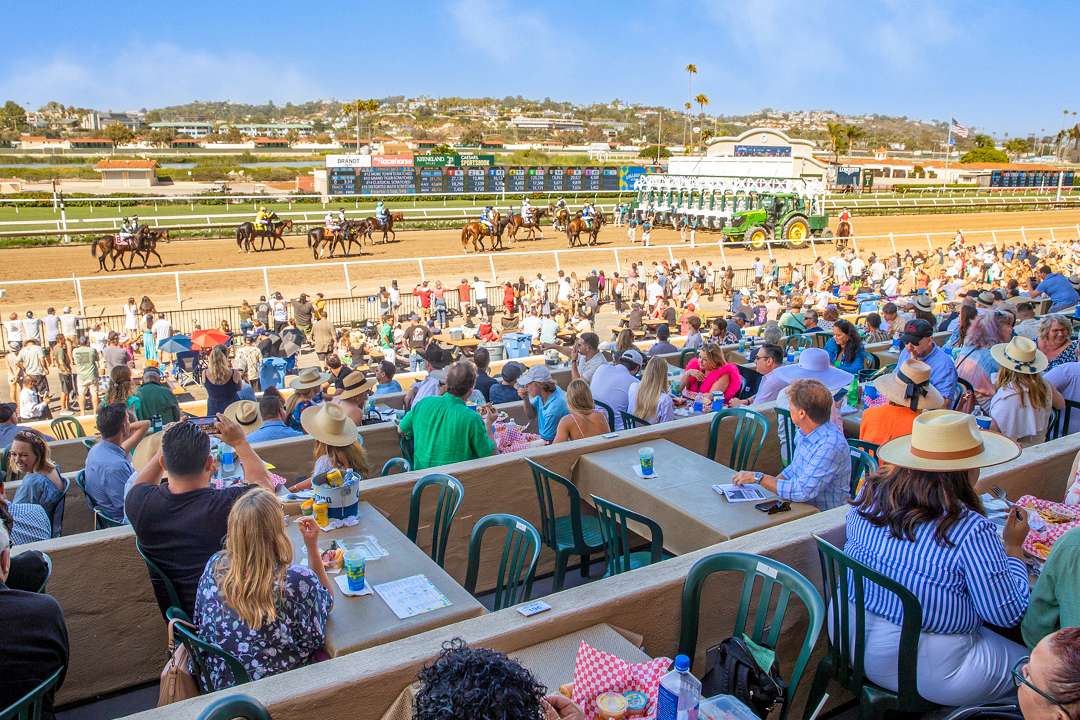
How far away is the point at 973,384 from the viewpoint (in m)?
7.27

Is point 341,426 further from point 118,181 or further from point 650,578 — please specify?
point 118,181

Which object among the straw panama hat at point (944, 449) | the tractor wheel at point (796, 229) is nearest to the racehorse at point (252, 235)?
the tractor wheel at point (796, 229)

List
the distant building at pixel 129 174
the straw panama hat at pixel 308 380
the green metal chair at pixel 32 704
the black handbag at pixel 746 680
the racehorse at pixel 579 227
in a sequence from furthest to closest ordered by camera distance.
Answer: the distant building at pixel 129 174 < the racehorse at pixel 579 227 < the straw panama hat at pixel 308 380 < the black handbag at pixel 746 680 < the green metal chair at pixel 32 704

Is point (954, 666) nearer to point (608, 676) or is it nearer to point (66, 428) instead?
point (608, 676)

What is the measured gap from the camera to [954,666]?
3.12m

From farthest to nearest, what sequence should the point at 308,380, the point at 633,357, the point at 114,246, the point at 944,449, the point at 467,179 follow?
the point at 467,179
the point at 114,246
the point at 633,357
the point at 308,380
the point at 944,449

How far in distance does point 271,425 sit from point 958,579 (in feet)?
15.3

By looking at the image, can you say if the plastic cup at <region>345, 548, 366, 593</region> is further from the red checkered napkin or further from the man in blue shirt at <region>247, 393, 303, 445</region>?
the man in blue shirt at <region>247, 393, 303, 445</region>

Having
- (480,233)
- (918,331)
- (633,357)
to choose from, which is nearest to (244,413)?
(633,357)

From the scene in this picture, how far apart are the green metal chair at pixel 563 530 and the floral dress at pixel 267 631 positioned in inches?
66.3

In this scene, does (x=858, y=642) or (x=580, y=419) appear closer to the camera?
(x=858, y=642)

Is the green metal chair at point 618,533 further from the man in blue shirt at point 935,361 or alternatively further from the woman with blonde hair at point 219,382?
the woman with blonde hair at point 219,382

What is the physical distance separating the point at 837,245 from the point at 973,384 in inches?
929

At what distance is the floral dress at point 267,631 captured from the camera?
3080mm
